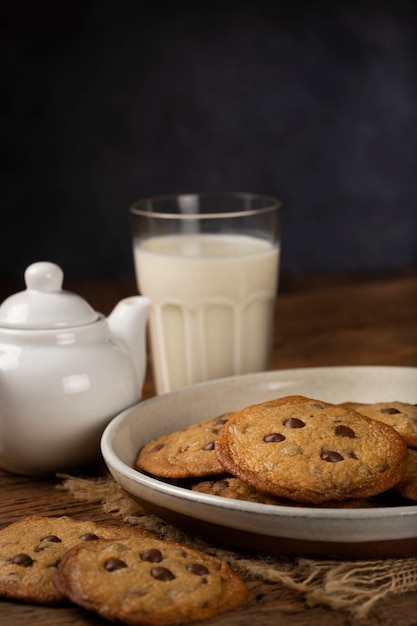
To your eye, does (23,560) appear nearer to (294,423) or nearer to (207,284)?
(294,423)

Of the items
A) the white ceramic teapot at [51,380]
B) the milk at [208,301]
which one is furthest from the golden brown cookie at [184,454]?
the milk at [208,301]

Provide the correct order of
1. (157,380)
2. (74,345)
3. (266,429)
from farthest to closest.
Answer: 1. (157,380)
2. (74,345)
3. (266,429)

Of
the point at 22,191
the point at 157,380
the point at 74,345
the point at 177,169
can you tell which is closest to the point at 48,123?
the point at 22,191

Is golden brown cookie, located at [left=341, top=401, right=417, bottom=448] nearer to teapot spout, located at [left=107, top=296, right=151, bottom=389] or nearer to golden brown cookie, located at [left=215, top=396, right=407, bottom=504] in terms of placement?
golden brown cookie, located at [left=215, top=396, right=407, bottom=504]

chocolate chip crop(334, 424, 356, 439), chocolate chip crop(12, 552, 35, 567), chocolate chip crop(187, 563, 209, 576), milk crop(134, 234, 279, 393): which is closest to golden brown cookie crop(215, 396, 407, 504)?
chocolate chip crop(334, 424, 356, 439)

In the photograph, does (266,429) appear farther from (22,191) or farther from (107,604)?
(22,191)

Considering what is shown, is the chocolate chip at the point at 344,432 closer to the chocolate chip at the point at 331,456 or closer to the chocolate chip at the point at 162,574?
the chocolate chip at the point at 331,456
